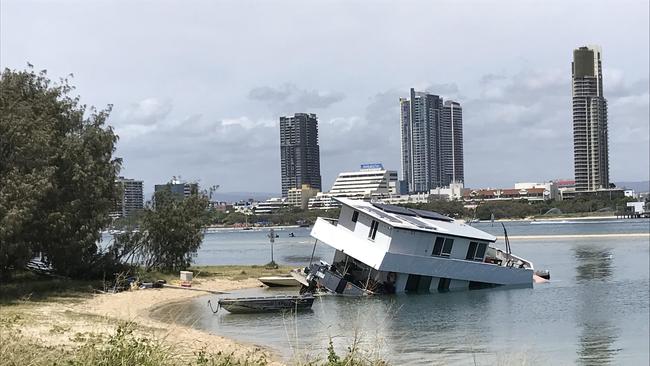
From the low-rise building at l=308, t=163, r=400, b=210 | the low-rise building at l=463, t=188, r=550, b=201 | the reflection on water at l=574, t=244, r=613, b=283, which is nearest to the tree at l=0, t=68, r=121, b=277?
the reflection on water at l=574, t=244, r=613, b=283

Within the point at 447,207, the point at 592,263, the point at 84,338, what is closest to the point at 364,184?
the point at 447,207

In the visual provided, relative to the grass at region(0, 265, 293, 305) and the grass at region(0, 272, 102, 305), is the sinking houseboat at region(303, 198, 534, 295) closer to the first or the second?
the grass at region(0, 265, 293, 305)

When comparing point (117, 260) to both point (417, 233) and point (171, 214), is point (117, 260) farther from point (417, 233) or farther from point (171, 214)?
point (417, 233)

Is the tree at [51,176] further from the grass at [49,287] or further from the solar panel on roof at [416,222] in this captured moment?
the solar panel on roof at [416,222]

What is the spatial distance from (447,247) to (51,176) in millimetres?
20010

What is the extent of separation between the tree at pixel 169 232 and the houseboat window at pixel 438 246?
48.4 feet

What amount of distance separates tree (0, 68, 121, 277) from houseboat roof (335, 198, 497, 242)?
1261cm

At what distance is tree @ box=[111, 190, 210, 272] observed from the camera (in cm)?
4037

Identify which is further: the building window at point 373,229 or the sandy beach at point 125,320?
the building window at point 373,229

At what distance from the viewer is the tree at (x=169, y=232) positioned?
40372 mm

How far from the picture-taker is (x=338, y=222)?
120ft

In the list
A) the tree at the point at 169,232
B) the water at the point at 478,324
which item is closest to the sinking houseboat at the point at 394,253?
the water at the point at 478,324

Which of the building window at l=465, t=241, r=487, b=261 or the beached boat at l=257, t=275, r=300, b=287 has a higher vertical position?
the building window at l=465, t=241, r=487, b=261

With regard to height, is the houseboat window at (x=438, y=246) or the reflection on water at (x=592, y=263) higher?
the houseboat window at (x=438, y=246)
